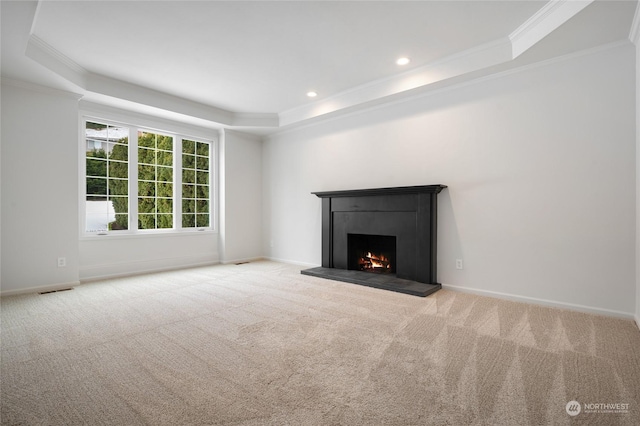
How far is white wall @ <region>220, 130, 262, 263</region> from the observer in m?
6.07

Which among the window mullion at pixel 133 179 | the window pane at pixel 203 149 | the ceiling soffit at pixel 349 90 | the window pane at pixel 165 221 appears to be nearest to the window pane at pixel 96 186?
the window mullion at pixel 133 179

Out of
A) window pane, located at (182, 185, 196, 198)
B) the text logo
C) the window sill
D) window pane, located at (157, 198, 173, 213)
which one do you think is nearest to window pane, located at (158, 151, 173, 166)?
window pane, located at (182, 185, 196, 198)

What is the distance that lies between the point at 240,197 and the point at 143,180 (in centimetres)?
172

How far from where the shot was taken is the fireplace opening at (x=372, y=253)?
15.8 feet

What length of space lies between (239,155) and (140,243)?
94.3 inches

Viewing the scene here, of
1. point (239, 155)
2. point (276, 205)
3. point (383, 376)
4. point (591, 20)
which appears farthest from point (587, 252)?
point (239, 155)

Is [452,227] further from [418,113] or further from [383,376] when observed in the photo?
[383,376]

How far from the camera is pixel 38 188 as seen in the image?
3.96m

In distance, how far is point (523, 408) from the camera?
62.7 inches

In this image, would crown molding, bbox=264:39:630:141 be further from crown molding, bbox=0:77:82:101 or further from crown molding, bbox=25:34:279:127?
crown molding, bbox=0:77:82:101

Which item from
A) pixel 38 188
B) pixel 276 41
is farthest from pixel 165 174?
pixel 276 41

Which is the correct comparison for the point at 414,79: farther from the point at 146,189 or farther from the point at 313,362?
the point at 146,189

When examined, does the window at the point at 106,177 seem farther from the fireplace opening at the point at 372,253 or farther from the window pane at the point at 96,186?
the fireplace opening at the point at 372,253

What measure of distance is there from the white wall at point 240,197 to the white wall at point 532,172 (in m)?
2.68
